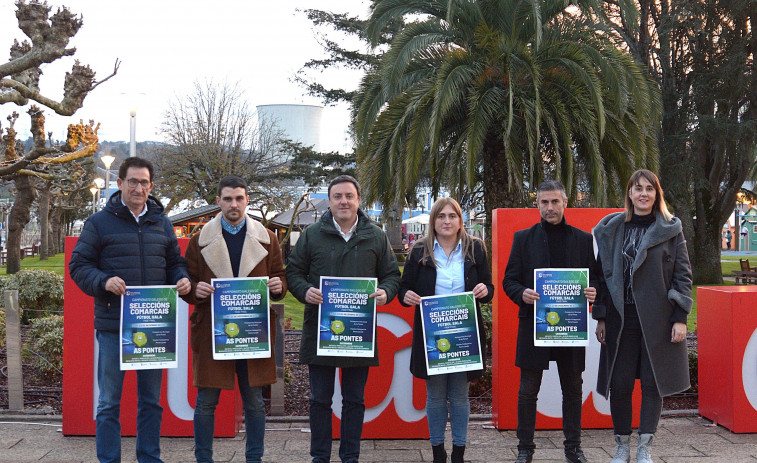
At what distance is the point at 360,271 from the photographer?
441cm

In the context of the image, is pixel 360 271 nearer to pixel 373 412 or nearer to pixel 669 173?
pixel 373 412

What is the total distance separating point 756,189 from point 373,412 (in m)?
30.3

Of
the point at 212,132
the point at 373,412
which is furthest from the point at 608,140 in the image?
the point at 212,132

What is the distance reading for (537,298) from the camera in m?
4.55

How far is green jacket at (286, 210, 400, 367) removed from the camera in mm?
4375

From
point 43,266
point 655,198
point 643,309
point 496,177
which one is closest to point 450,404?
point 643,309

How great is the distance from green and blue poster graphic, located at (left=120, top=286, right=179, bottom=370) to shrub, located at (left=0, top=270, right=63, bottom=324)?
901 cm

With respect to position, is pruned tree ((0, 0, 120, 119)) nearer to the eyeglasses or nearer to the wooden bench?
the eyeglasses

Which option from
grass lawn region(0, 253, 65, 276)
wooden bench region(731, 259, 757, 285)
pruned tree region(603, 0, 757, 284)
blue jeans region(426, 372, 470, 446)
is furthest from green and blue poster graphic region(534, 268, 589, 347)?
grass lawn region(0, 253, 65, 276)

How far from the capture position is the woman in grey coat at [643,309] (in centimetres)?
442

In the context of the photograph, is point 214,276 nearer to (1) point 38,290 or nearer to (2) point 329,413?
(2) point 329,413

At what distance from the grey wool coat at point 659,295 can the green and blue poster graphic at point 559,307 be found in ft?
0.65

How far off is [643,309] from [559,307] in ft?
1.63

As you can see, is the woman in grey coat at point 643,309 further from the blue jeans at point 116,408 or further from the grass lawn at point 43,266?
the grass lawn at point 43,266
